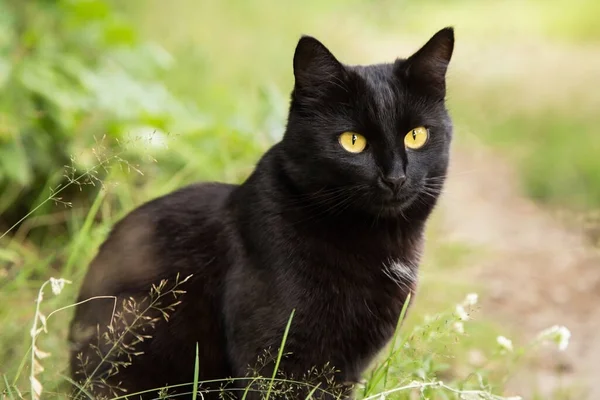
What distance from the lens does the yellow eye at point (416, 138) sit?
1867 millimetres

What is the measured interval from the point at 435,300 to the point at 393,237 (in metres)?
1.29

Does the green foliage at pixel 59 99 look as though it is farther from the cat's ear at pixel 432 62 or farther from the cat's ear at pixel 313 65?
the cat's ear at pixel 432 62

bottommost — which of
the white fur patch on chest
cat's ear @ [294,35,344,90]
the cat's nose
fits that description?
the white fur patch on chest

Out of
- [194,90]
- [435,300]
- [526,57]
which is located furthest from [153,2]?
[526,57]

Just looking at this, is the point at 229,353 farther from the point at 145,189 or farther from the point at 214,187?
the point at 145,189

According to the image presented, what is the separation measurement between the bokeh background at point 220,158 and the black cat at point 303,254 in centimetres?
27

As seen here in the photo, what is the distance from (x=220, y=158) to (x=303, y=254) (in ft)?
6.01

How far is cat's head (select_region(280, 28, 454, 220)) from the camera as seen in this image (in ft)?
5.90

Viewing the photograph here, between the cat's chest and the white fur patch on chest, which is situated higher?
the white fur patch on chest

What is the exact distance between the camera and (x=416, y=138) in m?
1.89

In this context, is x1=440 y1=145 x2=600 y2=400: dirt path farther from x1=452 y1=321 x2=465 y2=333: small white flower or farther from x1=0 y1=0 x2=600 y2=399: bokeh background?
x1=452 y1=321 x2=465 y2=333: small white flower

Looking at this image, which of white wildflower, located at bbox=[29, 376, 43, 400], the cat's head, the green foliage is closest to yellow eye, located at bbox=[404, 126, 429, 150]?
the cat's head

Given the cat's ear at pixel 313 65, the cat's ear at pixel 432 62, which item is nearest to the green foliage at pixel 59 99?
the cat's ear at pixel 313 65

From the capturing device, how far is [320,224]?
187cm
